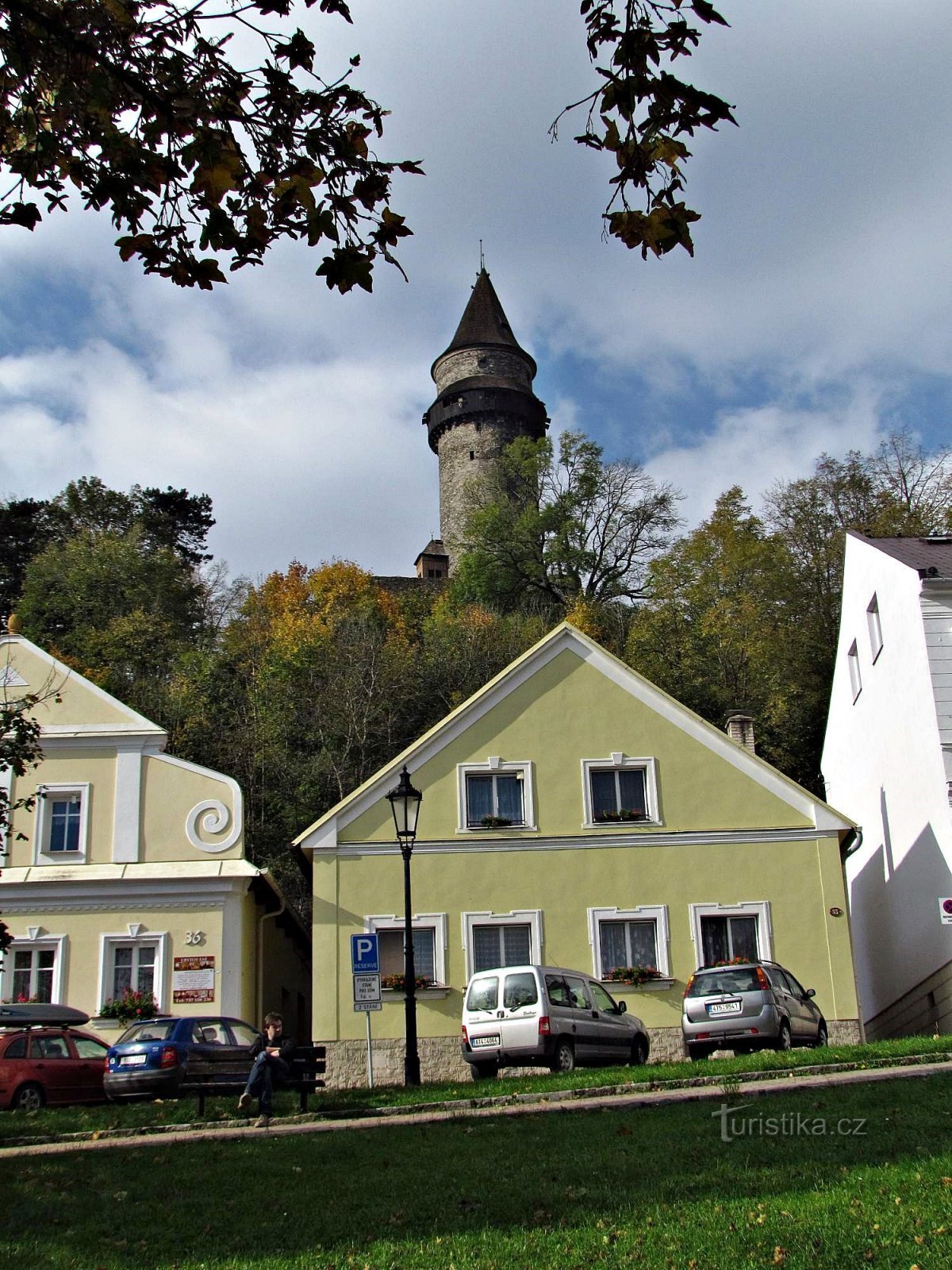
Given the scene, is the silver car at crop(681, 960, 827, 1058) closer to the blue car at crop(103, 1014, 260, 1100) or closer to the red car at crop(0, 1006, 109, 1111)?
the blue car at crop(103, 1014, 260, 1100)

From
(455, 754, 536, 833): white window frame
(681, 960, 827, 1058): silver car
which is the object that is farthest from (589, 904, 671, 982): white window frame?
(681, 960, 827, 1058): silver car

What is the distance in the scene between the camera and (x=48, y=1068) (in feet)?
63.4

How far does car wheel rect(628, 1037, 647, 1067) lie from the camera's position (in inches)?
825

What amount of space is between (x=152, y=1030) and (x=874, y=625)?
1879cm

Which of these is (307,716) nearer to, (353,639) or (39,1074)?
(353,639)

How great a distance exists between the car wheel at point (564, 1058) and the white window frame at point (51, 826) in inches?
457

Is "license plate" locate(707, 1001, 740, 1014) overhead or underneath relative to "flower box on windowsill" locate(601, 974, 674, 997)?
underneath

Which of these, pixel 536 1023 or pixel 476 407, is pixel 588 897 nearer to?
pixel 536 1023

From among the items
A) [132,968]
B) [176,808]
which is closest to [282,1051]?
[132,968]

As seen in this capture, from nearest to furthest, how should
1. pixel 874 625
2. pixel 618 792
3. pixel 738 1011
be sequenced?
1. pixel 738 1011
2. pixel 618 792
3. pixel 874 625

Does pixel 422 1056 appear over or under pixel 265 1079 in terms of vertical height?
under

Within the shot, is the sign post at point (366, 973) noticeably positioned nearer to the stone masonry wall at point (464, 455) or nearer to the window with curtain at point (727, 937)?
the window with curtain at point (727, 937)

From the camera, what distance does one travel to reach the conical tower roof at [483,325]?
9469 centimetres

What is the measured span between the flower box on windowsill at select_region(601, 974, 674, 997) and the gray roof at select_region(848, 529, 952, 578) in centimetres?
919
